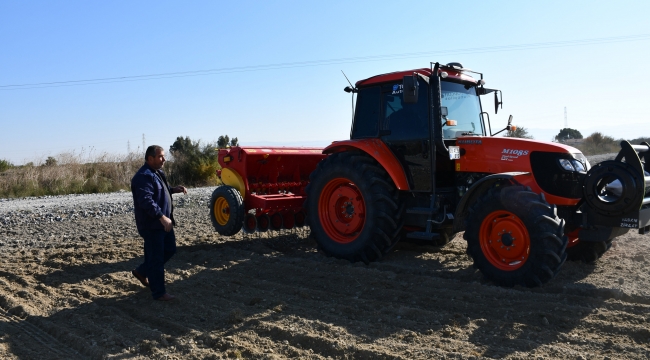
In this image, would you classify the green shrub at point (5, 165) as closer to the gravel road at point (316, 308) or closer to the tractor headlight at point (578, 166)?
the gravel road at point (316, 308)

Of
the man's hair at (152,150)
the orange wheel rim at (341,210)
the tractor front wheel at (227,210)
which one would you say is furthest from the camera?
the tractor front wheel at (227,210)

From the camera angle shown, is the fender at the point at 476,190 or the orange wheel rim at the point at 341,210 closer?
the fender at the point at 476,190

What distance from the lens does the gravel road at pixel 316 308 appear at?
398cm

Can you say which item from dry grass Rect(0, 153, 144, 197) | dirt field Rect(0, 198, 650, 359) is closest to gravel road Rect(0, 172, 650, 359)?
dirt field Rect(0, 198, 650, 359)

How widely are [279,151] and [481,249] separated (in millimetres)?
Answer: 4085

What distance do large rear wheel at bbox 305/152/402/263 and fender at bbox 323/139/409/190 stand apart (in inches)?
4.7

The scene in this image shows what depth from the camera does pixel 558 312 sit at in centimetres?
454

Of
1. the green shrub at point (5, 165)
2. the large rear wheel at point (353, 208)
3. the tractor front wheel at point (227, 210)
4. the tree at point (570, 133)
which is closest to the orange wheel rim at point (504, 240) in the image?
the large rear wheel at point (353, 208)

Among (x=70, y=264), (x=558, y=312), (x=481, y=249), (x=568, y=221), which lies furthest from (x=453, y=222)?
(x=70, y=264)

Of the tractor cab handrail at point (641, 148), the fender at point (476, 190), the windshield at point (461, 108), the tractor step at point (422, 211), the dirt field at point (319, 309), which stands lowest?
the dirt field at point (319, 309)

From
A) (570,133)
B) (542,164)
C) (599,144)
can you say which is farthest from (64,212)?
(570,133)

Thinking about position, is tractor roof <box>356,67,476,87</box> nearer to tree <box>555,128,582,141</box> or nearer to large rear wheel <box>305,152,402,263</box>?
large rear wheel <box>305,152,402,263</box>

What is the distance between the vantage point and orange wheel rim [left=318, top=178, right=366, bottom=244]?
6895mm

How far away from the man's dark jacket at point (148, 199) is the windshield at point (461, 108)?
10.5 feet
